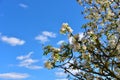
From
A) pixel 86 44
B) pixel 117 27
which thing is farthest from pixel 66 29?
pixel 117 27

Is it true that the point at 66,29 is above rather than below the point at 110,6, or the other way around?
below

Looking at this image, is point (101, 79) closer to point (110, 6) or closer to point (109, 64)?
point (109, 64)

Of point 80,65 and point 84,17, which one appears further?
point 84,17

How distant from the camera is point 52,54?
33344 mm

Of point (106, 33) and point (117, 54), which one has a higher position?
point (106, 33)

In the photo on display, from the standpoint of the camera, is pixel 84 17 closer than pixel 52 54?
No

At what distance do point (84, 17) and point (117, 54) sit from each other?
4.99 m

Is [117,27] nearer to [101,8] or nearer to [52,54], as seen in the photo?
[101,8]

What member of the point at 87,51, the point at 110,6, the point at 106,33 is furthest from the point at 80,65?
the point at 110,6

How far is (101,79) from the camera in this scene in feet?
121

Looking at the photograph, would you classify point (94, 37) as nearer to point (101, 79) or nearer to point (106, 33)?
point (106, 33)

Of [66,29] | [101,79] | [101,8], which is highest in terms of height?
Result: [101,8]

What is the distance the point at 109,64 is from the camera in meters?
35.1

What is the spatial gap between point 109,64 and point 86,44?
2531mm
